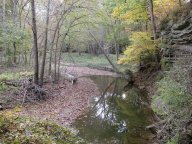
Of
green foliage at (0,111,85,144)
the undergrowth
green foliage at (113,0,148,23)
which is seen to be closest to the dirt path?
the undergrowth

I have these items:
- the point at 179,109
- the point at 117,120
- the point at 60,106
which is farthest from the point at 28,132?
the point at 60,106

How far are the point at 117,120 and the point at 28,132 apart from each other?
968 centimetres

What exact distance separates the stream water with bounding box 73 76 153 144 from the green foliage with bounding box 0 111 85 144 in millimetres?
5791

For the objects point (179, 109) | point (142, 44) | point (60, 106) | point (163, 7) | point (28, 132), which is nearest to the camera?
point (28, 132)

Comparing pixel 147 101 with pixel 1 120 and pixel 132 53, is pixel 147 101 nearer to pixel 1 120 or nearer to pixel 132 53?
pixel 132 53

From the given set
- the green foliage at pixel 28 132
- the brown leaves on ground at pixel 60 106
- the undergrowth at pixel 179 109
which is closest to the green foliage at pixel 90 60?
the brown leaves on ground at pixel 60 106

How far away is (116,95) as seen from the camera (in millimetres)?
19953

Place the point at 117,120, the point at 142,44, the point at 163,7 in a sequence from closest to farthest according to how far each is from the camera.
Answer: the point at 117,120, the point at 142,44, the point at 163,7

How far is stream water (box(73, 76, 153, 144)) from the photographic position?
10128mm

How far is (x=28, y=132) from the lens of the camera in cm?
339

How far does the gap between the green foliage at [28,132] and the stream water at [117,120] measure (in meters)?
5.79

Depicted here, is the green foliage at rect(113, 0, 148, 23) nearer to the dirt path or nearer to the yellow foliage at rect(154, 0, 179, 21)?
the yellow foliage at rect(154, 0, 179, 21)

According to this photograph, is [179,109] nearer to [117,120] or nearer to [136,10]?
[117,120]

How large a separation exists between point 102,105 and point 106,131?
5.18 metres
